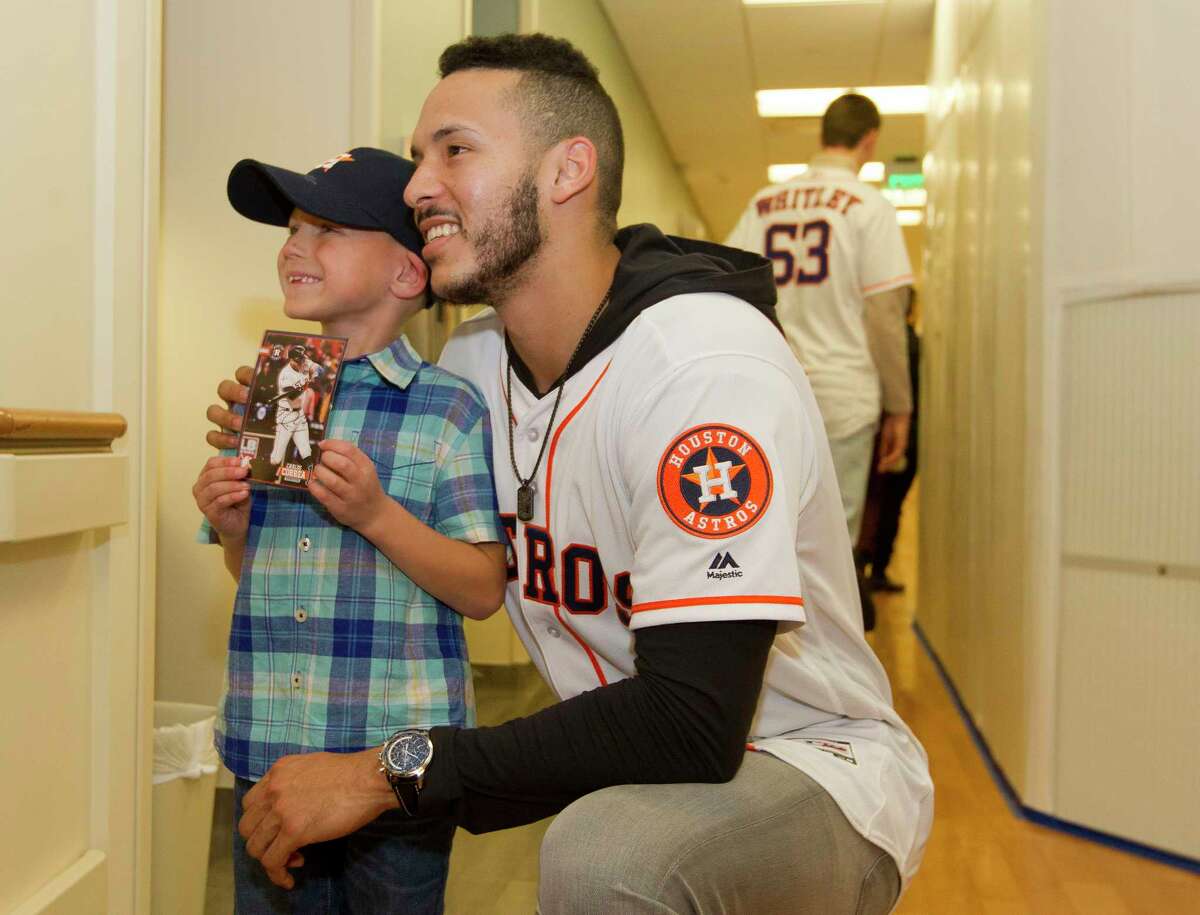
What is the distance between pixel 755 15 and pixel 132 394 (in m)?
5.02

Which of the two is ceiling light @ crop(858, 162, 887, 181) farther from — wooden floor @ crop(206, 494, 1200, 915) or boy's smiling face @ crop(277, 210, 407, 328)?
boy's smiling face @ crop(277, 210, 407, 328)

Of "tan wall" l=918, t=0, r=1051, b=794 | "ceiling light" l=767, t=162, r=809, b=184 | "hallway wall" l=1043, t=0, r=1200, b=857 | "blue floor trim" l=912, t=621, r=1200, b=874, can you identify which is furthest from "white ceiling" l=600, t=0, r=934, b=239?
"blue floor trim" l=912, t=621, r=1200, b=874

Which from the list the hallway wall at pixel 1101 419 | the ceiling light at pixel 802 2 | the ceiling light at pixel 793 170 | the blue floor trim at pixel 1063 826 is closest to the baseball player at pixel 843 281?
the hallway wall at pixel 1101 419

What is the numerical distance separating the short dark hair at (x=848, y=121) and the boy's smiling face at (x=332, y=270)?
2520 millimetres

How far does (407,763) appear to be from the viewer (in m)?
1.17

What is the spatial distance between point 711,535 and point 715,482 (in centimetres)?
6

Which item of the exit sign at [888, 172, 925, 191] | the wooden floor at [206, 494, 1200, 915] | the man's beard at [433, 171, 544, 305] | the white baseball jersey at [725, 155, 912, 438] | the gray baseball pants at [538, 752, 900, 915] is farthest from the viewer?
the exit sign at [888, 172, 925, 191]

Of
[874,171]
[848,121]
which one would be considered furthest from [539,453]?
[874,171]

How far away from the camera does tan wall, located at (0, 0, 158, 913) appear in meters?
1.32

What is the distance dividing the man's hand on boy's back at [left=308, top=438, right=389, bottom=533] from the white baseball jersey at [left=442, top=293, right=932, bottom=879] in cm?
22

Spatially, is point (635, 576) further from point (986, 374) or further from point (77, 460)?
point (986, 374)

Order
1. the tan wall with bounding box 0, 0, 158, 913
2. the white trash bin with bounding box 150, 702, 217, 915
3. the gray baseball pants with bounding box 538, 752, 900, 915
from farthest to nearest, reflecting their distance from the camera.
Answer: the white trash bin with bounding box 150, 702, 217, 915 < the tan wall with bounding box 0, 0, 158, 913 < the gray baseball pants with bounding box 538, 752, 900, 915

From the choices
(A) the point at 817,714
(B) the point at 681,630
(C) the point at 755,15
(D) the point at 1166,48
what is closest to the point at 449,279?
(B) the point at 681,630

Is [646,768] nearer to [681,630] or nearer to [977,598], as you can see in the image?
[681,630]
